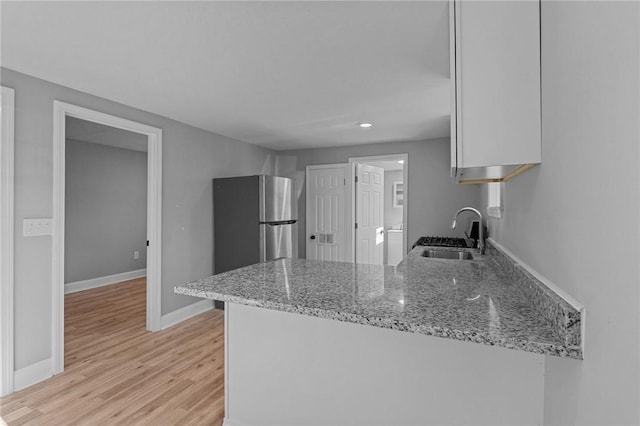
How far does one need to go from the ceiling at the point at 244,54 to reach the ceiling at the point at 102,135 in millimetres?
1526

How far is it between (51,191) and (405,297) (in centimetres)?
265

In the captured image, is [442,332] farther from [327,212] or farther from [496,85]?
[327,212]

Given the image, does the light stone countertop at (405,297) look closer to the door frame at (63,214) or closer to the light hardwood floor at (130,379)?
the light hardwood floor at (130,379)

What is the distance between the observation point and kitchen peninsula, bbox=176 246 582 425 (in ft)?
3.18

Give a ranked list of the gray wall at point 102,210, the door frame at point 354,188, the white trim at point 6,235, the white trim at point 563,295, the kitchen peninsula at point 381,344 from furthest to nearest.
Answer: the gray wall at point 102,210 → the door frame at point 354,188 → the white trim at point 6,235 → the kitchen peninsula at point 381,344 → the white trim at point 563,295

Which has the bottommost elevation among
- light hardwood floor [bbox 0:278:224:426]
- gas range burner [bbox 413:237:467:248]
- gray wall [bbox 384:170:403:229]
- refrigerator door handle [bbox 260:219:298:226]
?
light hardwood floor [bbox 0:278:224:426]

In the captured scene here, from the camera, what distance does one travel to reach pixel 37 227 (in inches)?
92.2

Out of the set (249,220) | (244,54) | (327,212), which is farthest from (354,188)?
(244,54)

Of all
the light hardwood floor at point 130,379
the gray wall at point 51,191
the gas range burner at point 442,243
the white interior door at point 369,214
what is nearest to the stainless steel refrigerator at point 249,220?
the gray wall at point 51,191

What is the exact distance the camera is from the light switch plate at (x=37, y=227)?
2.28 meters

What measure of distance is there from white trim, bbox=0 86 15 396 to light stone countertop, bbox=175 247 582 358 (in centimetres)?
177

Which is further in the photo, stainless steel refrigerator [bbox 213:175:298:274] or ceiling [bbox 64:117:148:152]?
ceiling [bbox 64:117:148:152]

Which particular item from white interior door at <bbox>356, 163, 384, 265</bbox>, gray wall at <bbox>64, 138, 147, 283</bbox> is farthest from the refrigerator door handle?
gray wall at <bbox>64, 138, 147, 283</bbox>

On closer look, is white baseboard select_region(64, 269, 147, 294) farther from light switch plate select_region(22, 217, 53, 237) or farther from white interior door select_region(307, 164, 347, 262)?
white interior door select_region(307, 164, 347, 262)
